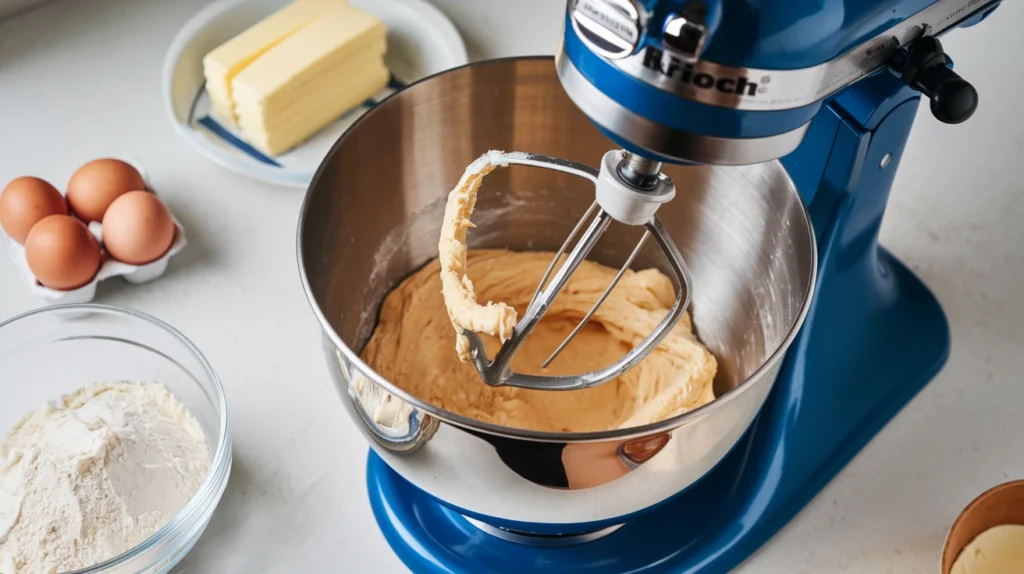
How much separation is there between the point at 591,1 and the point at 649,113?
56mm

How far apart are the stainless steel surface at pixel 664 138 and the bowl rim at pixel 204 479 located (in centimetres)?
40

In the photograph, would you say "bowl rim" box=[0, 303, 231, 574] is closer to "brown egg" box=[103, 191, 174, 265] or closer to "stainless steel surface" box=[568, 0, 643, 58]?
"brown egg" box=[103, 191, 174, 265]

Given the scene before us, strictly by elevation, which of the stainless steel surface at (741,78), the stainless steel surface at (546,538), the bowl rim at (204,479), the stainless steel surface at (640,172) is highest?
the stainless steel surface at (741,78)

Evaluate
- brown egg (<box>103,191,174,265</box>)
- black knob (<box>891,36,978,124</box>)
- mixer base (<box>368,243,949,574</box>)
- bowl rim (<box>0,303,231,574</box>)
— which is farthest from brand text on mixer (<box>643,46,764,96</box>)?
brown egg (<box>103,191,174,265</box>)

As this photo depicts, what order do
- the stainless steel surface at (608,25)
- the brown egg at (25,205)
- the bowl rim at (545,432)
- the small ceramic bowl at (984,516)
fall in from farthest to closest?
the brown egg at (25,205)
the small ceramic bowl at (984,516)
the bowl rim at (545,432)
the stainless steel surface at (608,25)

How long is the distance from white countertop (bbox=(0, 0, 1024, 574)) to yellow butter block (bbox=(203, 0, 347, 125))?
0.06 m

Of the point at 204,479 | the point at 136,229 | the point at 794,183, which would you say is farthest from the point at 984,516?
the point at 136,229

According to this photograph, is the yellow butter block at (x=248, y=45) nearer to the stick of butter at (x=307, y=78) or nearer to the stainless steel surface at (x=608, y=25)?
the stick of butter at (x=307, y=78)

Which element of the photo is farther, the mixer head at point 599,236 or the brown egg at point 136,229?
the brown egg at point 136,229

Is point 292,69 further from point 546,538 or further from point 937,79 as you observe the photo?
point 937,79

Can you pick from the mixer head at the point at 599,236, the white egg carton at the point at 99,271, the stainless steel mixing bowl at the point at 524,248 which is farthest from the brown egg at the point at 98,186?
the mixer head at the point at 599,236

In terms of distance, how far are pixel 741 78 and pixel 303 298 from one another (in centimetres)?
55

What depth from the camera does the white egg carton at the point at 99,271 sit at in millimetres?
834

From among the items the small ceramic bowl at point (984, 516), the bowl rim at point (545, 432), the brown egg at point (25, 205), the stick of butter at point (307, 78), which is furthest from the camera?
the stick of butter at point (307, 78)
